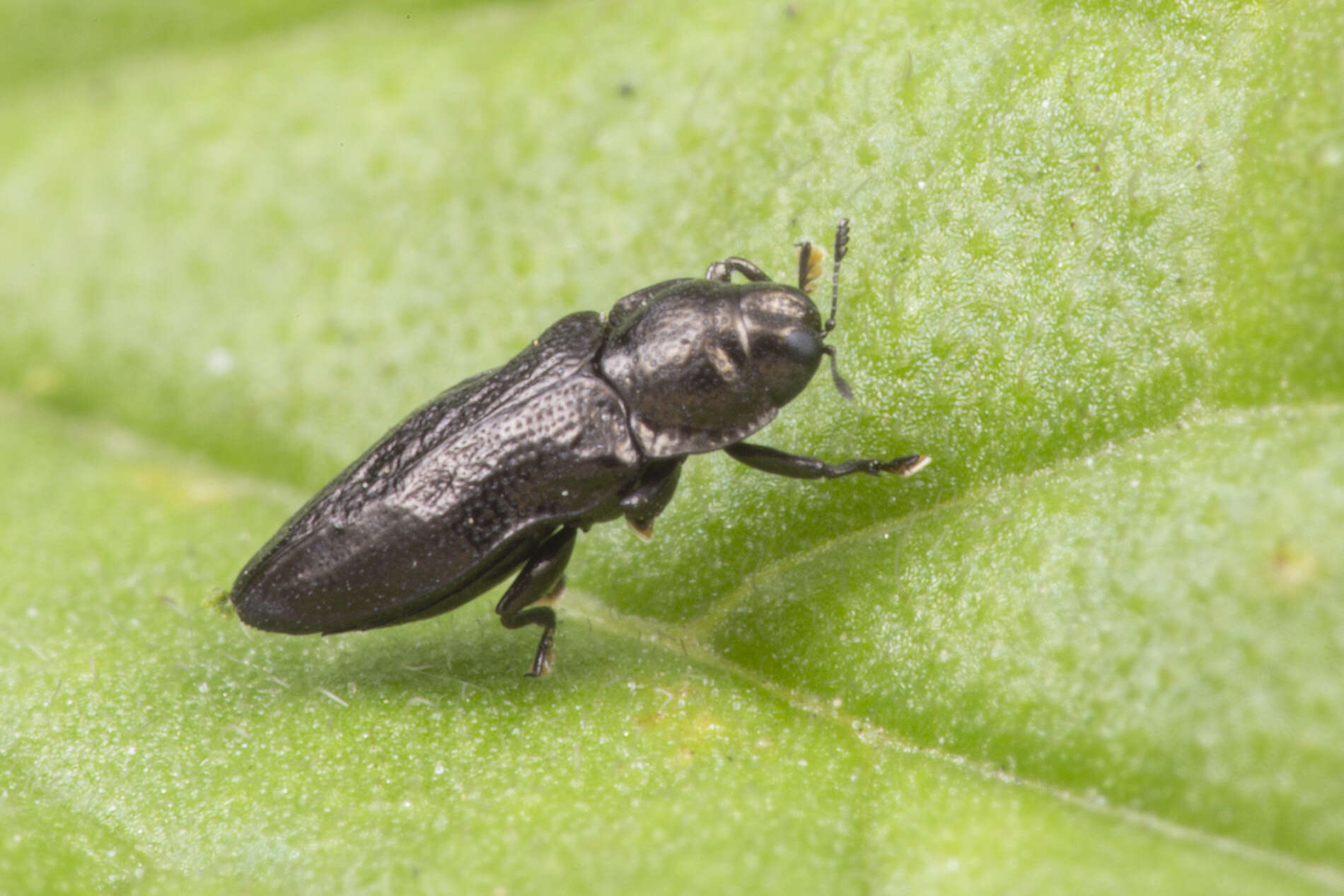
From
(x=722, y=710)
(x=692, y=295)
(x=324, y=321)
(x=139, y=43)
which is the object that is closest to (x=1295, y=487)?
(x=722, y=710)

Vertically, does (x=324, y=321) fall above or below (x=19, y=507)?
above

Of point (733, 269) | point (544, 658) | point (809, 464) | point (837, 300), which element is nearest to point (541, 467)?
point (544, 658)

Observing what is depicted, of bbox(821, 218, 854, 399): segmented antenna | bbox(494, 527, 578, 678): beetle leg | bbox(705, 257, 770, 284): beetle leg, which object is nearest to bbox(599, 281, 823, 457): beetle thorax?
bbox(821, 218, 854, 399): segmented antenna

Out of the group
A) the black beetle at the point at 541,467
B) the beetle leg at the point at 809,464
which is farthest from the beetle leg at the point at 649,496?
the beetle leg at the point at 809,464

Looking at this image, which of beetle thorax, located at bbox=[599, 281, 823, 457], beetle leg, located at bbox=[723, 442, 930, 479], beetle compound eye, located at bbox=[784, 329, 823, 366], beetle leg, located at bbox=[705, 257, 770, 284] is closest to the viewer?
beetle leg, located at bbox=[723, 442, 930, 479]

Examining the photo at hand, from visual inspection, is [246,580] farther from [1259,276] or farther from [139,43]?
[139,43]

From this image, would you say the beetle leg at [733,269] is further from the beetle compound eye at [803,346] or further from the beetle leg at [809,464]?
the beetle leg at [809,464]

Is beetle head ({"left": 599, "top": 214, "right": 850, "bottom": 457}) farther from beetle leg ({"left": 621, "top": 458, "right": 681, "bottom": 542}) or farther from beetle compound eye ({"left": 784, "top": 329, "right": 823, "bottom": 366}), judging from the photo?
beetle leg ({"left": 621, "top": 458, "right": 681, "bottom": 542})
